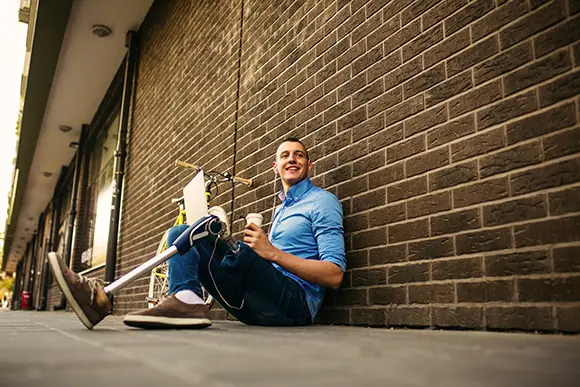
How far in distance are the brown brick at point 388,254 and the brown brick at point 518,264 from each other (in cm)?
41

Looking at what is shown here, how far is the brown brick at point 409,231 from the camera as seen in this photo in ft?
6.47

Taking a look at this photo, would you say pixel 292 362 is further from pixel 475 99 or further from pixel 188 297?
pixel 475 99

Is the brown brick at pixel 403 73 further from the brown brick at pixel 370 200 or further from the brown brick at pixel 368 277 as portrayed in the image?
the brown brick at pixel 368 277

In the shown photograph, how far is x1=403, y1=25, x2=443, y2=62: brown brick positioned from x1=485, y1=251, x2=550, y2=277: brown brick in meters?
0.89

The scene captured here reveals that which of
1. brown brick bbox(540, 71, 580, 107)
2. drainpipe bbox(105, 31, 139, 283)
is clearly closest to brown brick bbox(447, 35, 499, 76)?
brown brick bbox(540, 71, 580, 107)

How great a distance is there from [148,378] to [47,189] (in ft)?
48.3

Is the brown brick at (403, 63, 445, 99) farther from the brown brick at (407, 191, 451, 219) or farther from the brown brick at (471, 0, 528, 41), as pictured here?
the brown brick at (407, 191, 451, 219)

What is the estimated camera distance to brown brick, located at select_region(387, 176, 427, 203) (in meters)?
2.01

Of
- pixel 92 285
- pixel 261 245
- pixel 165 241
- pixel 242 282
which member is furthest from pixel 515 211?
pixel 165 241

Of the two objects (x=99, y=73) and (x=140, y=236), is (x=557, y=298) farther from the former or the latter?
(x=99, y=73)

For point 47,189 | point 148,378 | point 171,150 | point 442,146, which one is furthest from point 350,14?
point 47,189

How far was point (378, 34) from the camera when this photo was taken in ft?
7.78

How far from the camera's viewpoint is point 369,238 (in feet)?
7.41

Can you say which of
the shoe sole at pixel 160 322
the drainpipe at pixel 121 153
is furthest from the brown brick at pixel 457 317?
the drainpipe at pixel 121 153
